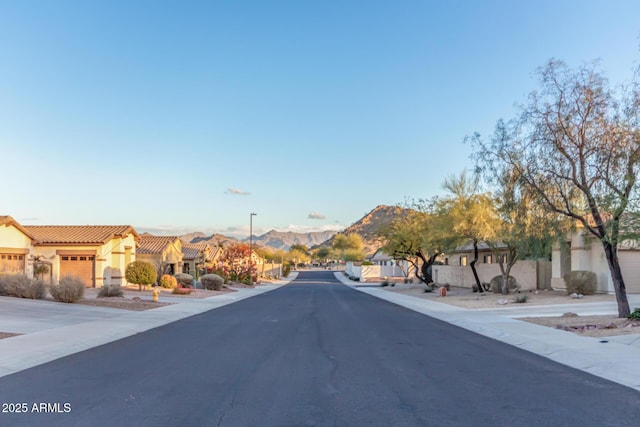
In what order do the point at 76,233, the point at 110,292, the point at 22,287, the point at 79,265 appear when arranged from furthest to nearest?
the point at 76,233 < the point at 79,265 < the point at 110,292 < the point at 22,287

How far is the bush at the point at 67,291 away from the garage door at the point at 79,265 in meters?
13.8

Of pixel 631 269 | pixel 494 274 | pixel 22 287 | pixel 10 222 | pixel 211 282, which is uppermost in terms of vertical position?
pixel 10 222

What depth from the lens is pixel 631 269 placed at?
1176 inches

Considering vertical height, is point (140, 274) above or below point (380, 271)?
above

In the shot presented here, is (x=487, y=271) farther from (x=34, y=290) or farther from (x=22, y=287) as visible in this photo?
(x=22, y=287)

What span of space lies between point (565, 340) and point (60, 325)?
49.2 feet

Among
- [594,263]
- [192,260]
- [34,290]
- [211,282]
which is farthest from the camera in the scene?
[192,260]

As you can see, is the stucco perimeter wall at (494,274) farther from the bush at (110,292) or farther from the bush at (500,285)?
the bush at (110,292)

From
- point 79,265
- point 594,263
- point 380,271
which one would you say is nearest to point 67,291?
point 79,265

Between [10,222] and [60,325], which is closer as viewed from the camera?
[60,325]

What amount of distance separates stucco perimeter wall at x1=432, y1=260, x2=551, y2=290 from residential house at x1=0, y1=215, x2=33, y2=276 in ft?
102

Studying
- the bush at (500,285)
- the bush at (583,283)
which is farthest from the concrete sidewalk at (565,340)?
the bush at (500,285)

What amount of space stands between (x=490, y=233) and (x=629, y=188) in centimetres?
1740

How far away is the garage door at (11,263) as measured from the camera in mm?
33438
